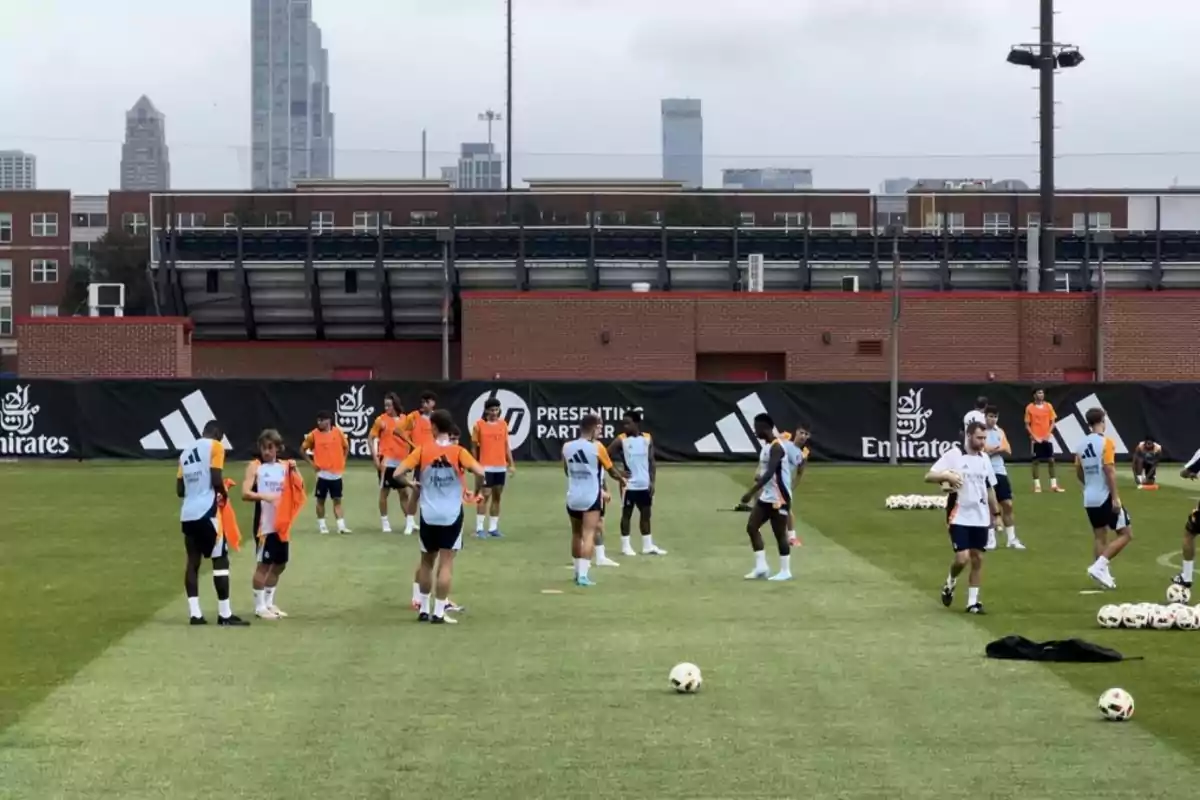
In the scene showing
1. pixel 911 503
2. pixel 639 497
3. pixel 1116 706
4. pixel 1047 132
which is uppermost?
pixel 1047 132

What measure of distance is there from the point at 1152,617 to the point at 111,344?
40564 mm

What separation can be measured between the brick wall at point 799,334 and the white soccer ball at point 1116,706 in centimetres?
4130

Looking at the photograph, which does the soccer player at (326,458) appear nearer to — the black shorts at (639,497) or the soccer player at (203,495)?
the black shorts at (639,497)

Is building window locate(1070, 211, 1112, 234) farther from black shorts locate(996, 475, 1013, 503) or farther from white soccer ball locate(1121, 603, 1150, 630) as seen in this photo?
white soccer ball locate(1121, 603, 1150, 630)

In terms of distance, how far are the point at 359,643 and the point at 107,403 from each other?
101ft

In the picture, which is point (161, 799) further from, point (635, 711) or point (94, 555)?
point (94, 555)

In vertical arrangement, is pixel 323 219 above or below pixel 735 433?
above

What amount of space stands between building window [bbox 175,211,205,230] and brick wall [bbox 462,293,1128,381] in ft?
41.4

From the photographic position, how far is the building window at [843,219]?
64125 mm

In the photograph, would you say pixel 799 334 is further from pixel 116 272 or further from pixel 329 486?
pixel 116 272

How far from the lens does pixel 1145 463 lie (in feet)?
115

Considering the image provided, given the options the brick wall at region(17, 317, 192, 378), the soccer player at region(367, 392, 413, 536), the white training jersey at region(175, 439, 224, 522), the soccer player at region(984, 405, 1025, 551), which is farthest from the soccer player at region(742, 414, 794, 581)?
the brick wall at region(17, 317, 192, 378)

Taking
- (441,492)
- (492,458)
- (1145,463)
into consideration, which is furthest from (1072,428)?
(441,492)

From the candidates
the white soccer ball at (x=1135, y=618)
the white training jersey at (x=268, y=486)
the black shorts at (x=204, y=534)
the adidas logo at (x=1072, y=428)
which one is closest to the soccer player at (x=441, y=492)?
the white training jersey at (x=268, y=486)
